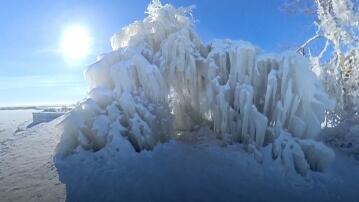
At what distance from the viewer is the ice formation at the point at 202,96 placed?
1309 centimetres

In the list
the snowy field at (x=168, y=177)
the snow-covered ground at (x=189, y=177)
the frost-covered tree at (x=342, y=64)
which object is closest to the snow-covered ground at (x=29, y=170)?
the snowy field at (x=168, y=177)

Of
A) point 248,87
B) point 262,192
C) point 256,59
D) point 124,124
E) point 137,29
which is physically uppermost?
point 137,29

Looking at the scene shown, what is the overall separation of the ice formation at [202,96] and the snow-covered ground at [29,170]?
1111 mm

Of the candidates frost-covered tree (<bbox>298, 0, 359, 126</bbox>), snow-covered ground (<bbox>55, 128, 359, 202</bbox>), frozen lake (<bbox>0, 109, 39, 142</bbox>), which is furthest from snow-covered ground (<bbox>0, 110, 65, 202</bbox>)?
frost-covered tree (<bbox>298, 0, 359, 126</bbox>)

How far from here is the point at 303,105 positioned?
44.5 feet

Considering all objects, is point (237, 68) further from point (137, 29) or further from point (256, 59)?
point (137, 29)

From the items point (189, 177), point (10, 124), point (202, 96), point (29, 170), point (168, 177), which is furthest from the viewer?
point (10, 124)

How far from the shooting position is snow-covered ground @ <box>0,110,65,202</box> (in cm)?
1088

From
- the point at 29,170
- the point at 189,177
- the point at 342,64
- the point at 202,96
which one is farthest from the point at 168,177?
the point at 342,64

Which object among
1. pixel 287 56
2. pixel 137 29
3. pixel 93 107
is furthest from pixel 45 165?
pixel 287 56

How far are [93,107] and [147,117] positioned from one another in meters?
1.88

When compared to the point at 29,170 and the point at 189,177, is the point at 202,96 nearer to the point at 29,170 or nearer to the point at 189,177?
the point at 189,177

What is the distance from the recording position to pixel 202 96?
49.3 ft

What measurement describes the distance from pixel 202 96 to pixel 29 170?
6.69 m
